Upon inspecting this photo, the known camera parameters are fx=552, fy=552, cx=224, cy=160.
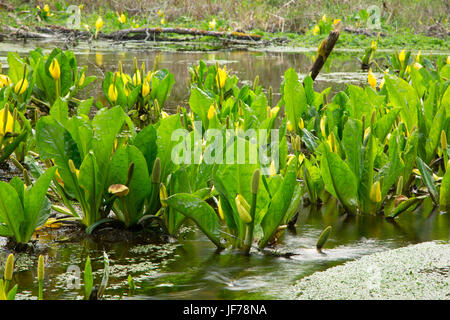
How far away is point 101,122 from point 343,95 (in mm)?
1579

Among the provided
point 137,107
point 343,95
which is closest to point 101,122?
point 343,95

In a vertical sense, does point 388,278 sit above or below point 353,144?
below

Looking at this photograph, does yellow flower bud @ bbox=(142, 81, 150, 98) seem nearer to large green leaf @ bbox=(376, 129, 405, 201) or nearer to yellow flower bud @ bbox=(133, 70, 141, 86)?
yellow flower bud @ bbox=(133, 70, 141, 86)

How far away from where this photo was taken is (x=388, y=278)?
5.46 ft

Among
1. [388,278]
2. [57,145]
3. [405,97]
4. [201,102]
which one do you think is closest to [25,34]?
[201,102]

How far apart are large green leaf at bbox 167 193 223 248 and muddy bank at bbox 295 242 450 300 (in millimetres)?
386

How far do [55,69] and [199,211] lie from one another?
2.37 metres

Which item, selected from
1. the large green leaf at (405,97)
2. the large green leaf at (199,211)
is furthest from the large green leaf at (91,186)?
the large green leaf at (405,97)

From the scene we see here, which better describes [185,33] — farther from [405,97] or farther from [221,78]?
[405,97]

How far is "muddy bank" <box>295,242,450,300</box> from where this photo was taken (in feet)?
5.09

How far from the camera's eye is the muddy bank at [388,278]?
1.55m

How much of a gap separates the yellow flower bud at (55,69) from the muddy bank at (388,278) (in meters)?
2.72
